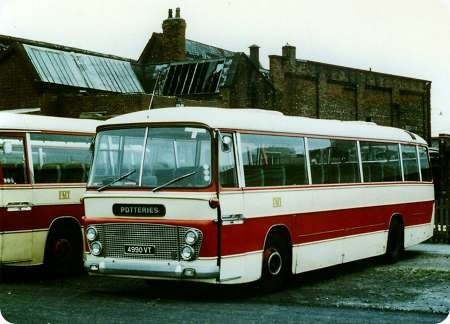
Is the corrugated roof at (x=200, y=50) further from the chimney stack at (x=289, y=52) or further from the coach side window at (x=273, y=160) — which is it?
the coach side window at (x=273, y=160)

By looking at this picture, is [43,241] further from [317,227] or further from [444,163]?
[444,163]

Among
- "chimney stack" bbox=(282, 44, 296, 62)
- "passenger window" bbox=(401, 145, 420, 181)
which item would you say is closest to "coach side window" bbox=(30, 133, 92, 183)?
"passenger window" bbox=(401, 145, 420, 181)

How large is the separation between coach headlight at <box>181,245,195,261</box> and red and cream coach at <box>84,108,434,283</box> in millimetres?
15

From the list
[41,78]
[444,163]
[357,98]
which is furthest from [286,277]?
[357,98]

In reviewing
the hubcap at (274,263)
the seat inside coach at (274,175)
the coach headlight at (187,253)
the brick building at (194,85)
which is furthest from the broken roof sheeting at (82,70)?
the coach headlight at (187,253)

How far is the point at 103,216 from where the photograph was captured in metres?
11.6

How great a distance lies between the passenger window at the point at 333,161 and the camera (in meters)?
13.8

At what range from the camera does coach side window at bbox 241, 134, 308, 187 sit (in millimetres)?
11938

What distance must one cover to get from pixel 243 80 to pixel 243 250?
106 ft

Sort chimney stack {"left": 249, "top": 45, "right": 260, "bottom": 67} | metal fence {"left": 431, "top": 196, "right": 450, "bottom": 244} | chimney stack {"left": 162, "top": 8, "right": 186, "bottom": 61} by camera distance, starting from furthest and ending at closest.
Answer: chimney stack {"left": 249, "top": 45, "right": 260, "bottom": 67} → chimney stack {"left": 162, "top": 8, "right": 186, "bottom": 61} → metal fence {"left": 431, "top": 196, "right": 450, "bottom": 244}

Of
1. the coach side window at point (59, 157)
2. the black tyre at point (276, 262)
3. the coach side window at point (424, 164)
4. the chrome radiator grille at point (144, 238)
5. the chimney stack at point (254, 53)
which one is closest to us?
the chrome radiator grille at point (144, 238)

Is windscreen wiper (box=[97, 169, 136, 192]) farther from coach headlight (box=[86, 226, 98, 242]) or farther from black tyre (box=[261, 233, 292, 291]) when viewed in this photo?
black tyre (box=[261, 233, 292, 291])

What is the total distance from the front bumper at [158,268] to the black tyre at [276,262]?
4.64ft

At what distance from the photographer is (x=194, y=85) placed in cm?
4447
